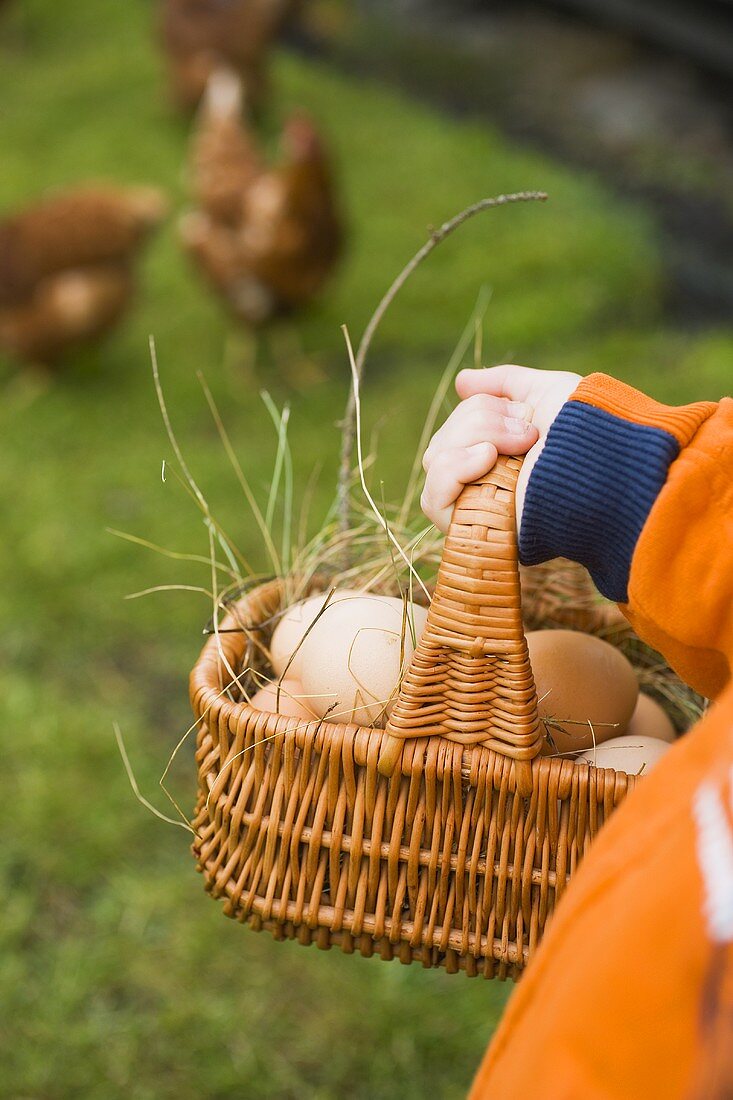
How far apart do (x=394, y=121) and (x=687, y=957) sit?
5456mm

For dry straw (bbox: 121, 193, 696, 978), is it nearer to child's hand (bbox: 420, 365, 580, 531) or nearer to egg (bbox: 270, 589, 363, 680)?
child's hand (bbox: 420, 365, 580, 531)

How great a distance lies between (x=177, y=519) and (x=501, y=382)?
2008 millimetres

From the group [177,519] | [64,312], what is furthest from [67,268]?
[177,519]

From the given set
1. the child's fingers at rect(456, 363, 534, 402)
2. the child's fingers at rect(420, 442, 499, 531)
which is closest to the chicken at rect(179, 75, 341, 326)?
the child's fingers at rect(456, 363, 534, 402)

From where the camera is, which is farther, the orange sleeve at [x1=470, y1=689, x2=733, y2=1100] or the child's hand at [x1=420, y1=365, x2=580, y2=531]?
the child's hand at [x1=420, y1=365, x2=580, y2=531]

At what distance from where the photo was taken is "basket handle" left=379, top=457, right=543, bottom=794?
34.4 inches

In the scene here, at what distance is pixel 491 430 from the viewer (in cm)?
92

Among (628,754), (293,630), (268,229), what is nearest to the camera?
(628,754)

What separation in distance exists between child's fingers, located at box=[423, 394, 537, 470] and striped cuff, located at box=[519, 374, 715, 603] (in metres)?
0.03

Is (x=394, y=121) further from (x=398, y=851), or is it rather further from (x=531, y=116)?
(x=398, y=851)

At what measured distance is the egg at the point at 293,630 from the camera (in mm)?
1115

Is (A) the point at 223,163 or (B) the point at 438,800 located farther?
(A) the point at 223,163

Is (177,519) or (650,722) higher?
(650,722)

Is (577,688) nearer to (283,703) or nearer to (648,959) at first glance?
(283,703)
